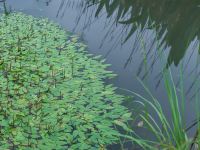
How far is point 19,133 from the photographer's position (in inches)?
111

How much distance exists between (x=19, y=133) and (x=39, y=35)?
226cm

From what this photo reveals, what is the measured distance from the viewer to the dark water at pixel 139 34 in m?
3.88

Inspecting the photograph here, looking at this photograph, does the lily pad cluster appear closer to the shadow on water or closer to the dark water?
the dark water

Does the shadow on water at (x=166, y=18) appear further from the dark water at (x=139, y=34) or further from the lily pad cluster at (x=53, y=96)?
the lily pad cluster at (x=53, y=96)

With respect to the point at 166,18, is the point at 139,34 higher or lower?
lower

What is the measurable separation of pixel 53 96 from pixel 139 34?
1197 mm

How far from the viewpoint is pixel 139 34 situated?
13.1 feet

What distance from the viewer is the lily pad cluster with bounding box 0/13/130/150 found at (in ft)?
9.39

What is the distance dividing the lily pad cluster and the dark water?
29cm

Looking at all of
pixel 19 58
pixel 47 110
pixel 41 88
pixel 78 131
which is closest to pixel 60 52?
pixel 19 58

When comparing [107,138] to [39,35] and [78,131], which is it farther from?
[39,35]

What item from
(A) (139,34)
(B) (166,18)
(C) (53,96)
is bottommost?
(C) (53,96)

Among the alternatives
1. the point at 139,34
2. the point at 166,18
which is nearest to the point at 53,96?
the point at 139,34

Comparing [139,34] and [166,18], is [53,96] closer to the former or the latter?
[139,34]
